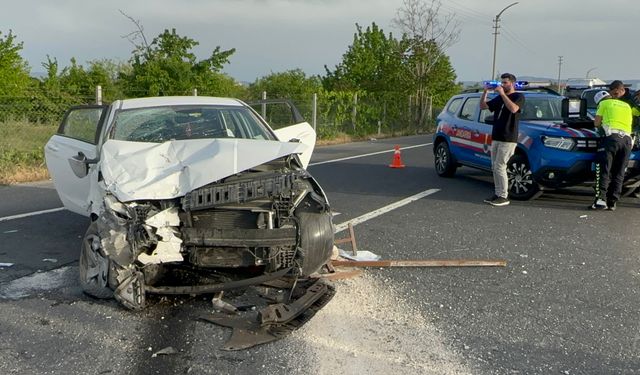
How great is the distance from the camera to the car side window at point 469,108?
10455 mm

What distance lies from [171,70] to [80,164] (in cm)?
1211

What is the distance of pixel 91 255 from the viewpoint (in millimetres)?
4605

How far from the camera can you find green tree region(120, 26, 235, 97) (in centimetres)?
1706

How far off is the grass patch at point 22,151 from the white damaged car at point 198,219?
691 centimetres

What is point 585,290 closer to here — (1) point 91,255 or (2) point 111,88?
(1) point 91,255

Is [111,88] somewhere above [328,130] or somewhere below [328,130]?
above

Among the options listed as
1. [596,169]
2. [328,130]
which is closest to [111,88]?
[328,130]

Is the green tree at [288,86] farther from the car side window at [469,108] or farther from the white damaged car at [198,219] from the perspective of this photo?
the white damaged car at [198,219]

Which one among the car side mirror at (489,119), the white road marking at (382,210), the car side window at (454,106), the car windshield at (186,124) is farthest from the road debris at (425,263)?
the car side window at (454,106)

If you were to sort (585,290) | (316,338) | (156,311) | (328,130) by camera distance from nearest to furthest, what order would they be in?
1. (316,338)
2. (156,311)
3. (585,290)
4. (328,130)

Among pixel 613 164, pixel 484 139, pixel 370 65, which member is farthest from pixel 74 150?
pixel 370 65

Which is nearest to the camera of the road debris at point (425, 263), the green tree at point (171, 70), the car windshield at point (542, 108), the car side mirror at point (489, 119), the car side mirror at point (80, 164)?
the car side mirror at point (80, 164)

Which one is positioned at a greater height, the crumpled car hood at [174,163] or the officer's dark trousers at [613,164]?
the crumpled car hood at [174,163]

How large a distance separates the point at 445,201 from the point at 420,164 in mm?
4723
